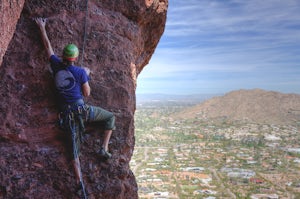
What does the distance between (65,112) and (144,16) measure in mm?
2932

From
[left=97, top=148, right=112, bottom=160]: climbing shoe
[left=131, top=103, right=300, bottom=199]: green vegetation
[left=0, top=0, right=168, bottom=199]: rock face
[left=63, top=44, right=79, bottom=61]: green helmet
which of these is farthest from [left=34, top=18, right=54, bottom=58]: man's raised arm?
A: [left=131, top=103, right=300, bottom=199]: green vegetation

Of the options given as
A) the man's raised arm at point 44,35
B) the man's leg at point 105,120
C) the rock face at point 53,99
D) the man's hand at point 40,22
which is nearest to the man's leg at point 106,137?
the man's leg at point 105,120

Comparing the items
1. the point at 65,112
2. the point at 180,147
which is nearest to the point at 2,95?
the point at 65,112

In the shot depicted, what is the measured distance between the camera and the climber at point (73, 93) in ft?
15.5

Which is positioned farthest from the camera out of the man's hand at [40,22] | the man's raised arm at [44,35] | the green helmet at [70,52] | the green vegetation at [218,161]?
the green vegetation at [218,161]

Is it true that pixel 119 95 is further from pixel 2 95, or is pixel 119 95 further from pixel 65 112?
pixel 2 95

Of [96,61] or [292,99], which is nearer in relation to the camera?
[96,61]

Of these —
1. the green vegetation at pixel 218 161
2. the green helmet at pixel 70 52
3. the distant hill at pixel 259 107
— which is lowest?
the green vegetation at pixel 218 161

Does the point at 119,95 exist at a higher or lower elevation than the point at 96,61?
lower

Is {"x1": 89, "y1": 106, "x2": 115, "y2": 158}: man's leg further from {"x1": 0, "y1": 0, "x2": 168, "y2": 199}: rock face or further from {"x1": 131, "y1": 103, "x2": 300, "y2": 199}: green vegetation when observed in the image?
{"x1": 131, "y1": 103, "x2": 300, "y2": 199}: green vegetation

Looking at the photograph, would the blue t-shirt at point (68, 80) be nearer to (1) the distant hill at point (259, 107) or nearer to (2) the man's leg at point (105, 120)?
(2) the man's leg at point (105, 120)

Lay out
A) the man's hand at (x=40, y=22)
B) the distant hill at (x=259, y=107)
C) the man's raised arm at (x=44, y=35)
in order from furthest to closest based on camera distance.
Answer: the distant hill at (x=259, y=107) < the man's hand at (x=40, y=22) < the man's raised arm at (x=44, y=35)

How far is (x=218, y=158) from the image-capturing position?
202 feet

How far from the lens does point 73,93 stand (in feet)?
15.6
